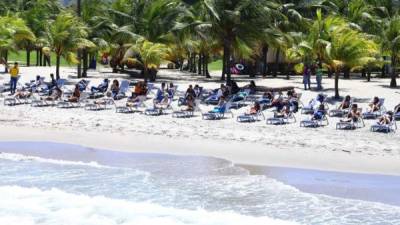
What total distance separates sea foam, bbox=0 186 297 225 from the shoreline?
3.97m

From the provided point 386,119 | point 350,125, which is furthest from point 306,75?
point 386,119

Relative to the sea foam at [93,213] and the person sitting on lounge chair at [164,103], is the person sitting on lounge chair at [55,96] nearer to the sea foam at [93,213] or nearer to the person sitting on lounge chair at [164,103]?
the person sitting on lounge chair at [164,103]

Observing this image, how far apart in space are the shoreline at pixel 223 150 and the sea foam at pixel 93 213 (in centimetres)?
397

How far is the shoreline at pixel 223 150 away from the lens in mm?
15180

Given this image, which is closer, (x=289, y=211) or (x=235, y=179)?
(x=289, y=211)

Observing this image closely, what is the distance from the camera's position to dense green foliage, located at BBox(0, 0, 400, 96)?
25.4 meters

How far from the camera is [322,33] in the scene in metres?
25.2

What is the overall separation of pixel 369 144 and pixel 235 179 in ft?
15.5

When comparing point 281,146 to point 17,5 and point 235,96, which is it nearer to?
point 235,96

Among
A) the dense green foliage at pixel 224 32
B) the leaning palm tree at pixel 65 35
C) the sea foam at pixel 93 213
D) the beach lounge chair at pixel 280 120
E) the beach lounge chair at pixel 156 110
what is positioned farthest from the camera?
the leaning palm tree at pixel 65 35

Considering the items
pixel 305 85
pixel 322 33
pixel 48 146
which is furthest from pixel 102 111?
pixel 305 85

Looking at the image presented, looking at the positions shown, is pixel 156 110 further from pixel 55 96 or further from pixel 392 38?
pixel 392 38

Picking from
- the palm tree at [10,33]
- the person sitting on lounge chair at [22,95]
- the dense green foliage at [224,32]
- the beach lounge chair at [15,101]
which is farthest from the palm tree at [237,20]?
the palm tree at [10,33]

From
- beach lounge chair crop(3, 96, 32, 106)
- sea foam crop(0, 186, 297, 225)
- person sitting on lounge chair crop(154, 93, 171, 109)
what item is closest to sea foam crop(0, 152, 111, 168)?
sea foam crop(0, 186, 297, 225)
